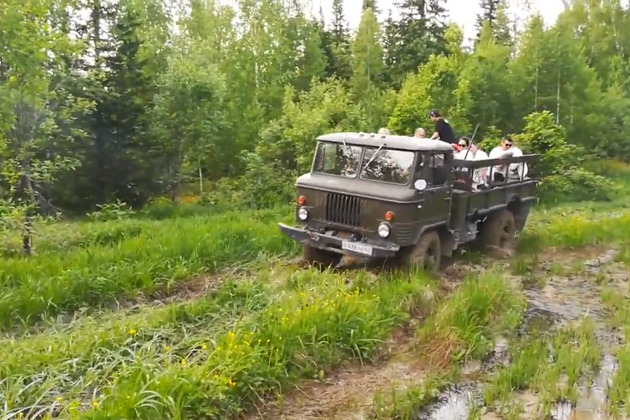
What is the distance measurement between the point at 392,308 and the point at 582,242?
6158 millimetres

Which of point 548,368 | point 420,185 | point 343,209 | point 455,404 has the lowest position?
point 455,404

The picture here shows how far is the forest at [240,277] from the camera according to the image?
→ 17.8 feet

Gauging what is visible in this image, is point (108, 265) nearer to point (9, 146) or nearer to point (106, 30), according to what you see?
point (9, 146)

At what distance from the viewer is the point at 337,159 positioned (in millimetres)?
9641

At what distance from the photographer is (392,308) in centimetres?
729

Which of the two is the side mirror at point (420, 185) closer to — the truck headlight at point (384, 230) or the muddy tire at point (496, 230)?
the truck headlight at point (384, 230)

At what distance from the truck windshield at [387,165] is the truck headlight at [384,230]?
73 centimetres

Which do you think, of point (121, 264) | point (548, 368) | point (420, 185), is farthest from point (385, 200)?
point (121, 264)

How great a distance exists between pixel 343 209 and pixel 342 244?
21.5 inches

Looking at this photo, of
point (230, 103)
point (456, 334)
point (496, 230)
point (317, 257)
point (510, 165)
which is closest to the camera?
point (456, 334)

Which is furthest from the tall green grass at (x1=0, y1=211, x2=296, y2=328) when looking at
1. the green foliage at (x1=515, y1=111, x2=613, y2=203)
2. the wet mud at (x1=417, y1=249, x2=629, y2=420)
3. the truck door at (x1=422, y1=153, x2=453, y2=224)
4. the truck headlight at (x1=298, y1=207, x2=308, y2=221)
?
the green foliage at (x1=515, y1=111, x2=613, y2=203)

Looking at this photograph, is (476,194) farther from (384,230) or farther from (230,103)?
(230,103)

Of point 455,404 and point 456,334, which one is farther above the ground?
point 456,334

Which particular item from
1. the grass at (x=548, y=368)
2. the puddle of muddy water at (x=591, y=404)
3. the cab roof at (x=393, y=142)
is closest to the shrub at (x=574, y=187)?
the cab roof at (x=393, y=142)
